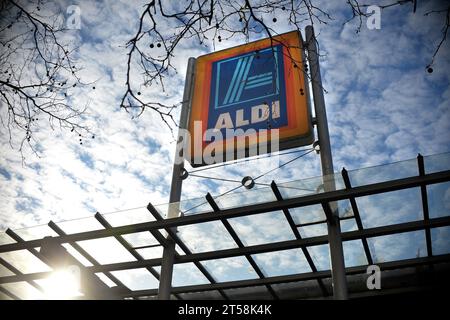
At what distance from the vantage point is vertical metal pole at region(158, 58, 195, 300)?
7270mm

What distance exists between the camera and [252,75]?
8703mm

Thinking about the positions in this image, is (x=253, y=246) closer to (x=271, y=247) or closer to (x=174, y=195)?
(x=271, y=247)

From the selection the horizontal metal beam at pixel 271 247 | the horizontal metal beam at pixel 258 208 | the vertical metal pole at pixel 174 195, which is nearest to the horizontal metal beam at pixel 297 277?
the horizontal metal beam at pixel 271 247

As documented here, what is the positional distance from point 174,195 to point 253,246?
2.01 m

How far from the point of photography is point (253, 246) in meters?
7.68

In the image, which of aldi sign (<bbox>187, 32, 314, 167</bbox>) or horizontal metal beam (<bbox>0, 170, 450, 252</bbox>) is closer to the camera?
horizontal metal beam (<bbox>0, 170, 450, 252</bbox>)

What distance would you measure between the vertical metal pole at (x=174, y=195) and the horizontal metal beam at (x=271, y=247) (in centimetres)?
44

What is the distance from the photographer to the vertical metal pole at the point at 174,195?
286 inches

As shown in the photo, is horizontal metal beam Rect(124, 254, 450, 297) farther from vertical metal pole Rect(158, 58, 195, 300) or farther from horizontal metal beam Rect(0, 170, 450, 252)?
horizontal metal beam Rect(0, 170, 450, 252)

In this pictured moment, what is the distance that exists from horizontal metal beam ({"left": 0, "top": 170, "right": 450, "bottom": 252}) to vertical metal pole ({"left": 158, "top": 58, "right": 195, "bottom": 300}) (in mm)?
448

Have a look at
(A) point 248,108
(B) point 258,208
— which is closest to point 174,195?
(B) point 258,208

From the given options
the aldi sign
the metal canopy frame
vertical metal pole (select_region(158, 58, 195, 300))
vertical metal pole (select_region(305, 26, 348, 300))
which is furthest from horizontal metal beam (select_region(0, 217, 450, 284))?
the aldi sign

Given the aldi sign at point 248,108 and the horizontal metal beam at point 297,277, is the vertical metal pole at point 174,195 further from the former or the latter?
the horizontal metal beam at point 297,277
